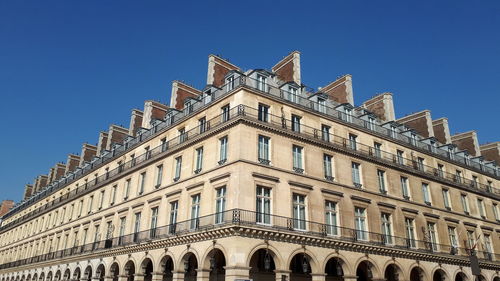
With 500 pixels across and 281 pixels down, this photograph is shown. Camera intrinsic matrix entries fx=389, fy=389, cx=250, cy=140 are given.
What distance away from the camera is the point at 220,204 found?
72.9ft

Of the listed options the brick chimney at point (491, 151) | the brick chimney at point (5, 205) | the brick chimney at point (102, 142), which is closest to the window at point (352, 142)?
the brick chimney at point (491, 151)

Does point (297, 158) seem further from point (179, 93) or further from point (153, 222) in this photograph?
point (179, 93)

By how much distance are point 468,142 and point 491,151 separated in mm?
4195

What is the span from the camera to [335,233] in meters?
24.1

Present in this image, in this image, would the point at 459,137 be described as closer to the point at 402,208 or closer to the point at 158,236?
the point at 402,208

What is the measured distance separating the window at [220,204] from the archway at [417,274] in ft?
51.2

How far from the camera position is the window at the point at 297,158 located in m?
24.2

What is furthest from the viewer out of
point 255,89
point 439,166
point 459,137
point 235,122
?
point 459,137

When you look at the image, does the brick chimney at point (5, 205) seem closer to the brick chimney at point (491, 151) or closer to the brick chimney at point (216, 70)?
the brick chimney at point (216, 70)

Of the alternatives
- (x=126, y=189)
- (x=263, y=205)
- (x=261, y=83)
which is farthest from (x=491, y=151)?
(x=126, y=189)

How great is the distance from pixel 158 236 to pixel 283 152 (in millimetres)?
9722

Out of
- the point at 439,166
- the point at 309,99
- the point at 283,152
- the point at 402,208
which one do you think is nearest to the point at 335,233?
the point at 283,152

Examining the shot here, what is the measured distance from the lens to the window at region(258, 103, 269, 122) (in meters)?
24.1

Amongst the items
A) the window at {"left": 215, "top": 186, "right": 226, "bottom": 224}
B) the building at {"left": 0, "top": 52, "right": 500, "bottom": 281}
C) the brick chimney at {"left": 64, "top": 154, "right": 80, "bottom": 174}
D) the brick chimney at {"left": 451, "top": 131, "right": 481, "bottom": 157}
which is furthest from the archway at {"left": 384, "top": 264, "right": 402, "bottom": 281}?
the brick chimney at {"left": 64, "top": 154, "right": 80, "bottom": 174}
